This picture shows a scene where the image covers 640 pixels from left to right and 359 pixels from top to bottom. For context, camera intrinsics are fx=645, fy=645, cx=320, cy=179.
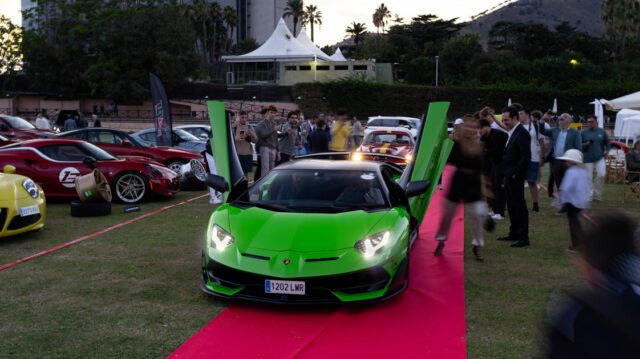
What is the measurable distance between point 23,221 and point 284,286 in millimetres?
4756

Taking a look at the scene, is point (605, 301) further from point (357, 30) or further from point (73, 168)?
point (357, 30)

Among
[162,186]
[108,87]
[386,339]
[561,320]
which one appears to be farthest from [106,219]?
[108,87]

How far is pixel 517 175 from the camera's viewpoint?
28.9ft

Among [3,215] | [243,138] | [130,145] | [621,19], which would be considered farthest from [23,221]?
[621,19]

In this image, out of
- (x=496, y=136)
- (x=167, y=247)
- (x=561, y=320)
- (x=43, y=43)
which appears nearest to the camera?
(x=561, y=320)

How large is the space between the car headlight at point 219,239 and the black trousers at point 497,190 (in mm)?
5120

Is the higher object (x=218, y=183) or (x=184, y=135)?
(x=218, y=183)

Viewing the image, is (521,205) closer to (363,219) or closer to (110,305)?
(363,219)

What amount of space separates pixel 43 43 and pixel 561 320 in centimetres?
7083

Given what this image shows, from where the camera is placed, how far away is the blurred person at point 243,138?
12.0 metres

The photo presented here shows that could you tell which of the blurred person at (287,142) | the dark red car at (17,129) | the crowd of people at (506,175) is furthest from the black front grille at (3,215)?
the dark red car at (17,129)

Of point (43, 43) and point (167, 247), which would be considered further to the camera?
point (43, 43)

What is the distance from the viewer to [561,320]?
2.11 metres

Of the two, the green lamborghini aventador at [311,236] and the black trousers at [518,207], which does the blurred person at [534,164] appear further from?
the green lamborghini aventador at [311,236]
